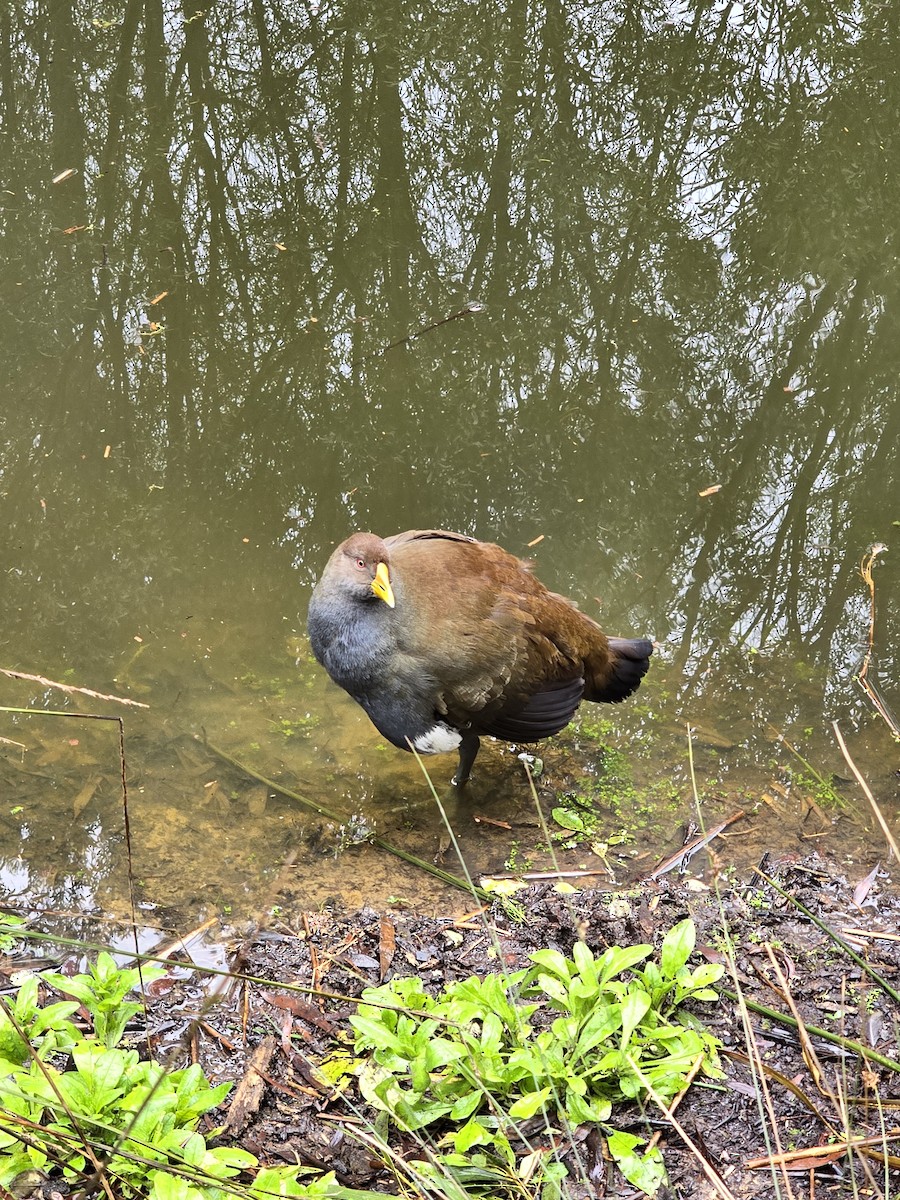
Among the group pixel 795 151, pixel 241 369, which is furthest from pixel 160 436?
pixel 795 151

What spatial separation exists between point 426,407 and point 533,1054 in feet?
15.1

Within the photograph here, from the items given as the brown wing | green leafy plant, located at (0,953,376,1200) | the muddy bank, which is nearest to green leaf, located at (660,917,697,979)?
the muddy bank

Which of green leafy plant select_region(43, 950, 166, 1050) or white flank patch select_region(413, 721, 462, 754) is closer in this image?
green leafy plant select_region(43, 950, 166, 1050)

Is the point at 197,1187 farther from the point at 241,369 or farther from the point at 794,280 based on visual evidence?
the point at 794,280

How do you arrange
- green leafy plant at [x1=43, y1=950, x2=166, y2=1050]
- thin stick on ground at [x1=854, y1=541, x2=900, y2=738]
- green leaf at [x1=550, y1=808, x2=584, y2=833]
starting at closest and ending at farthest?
1. thin stick on ground at [x1=854, y1=541, x2=900, y2=738]
2. green leafy plant at [x1=43, y1=950, x2=166, y2=1050]
3. green leaf at [x1=550, y1=808, x2=584, y2=833]

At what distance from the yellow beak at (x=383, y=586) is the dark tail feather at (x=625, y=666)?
4.20ft

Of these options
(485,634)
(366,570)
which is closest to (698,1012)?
(485,634)

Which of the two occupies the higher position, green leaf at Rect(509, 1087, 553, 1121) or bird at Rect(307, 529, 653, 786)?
bird at Rect(307, 529, 653, 786)

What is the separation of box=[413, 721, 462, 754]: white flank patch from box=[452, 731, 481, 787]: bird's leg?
0.23 meters

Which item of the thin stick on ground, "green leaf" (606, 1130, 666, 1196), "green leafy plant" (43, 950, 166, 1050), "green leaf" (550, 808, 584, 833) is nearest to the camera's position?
the thin stick on ground

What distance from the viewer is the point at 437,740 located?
4594mm

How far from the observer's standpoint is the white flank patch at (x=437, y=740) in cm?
457

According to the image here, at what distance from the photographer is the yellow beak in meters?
4.32

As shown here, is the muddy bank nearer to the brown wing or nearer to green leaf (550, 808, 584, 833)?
green leaf (550, 808, 584, 833)
